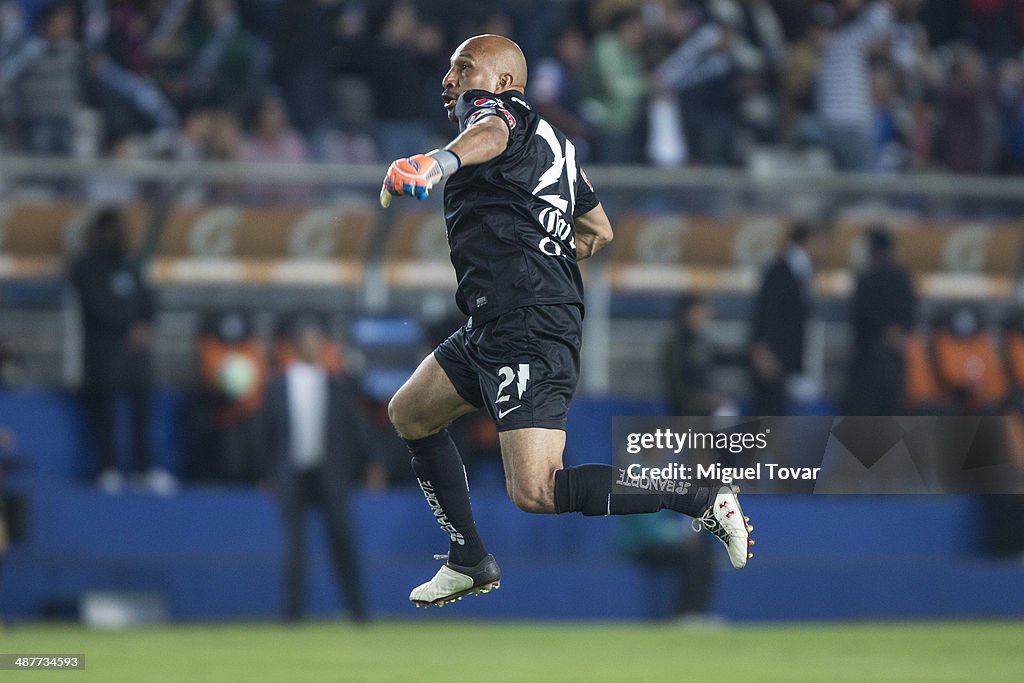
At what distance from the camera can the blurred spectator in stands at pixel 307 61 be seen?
15836 millimetres

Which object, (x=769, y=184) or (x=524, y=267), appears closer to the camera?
(x=524, y=267)

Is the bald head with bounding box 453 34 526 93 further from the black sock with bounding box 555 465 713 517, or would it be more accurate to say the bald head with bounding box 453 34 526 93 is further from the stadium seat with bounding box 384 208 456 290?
the stadium seat with bounding box 384 208 456 290

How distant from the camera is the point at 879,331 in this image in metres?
14.5

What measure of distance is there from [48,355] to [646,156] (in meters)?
5.58

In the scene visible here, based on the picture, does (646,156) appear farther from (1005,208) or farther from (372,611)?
(372,611)

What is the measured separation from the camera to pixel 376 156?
50.7ft

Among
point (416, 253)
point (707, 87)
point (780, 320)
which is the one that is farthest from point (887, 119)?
point (416, 253)

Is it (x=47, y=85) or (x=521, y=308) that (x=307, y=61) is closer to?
(x=47, y=85)

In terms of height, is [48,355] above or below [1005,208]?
below

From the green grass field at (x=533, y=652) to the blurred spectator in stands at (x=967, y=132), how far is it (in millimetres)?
4913

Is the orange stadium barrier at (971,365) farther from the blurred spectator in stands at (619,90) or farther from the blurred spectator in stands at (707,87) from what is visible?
the blurred spectator in stands at (619,90)

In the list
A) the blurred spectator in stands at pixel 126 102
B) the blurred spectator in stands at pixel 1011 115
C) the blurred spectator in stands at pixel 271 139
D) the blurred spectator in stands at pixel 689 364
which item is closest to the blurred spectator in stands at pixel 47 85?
the blurred spectator in stands at pixel 126 102

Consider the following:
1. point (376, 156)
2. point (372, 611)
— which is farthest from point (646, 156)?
point (372, 611)

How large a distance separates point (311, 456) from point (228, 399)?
3.75 ft
